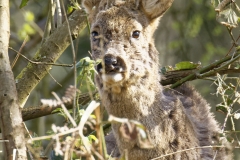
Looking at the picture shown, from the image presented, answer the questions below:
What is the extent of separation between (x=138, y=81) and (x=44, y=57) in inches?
55.4

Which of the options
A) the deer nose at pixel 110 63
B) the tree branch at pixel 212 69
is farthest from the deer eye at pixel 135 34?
the tree branch at pixel 212 69

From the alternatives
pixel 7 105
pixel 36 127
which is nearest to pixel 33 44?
pixel 36 127

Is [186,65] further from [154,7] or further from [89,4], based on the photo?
[89,4]

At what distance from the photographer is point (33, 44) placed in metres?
9.45

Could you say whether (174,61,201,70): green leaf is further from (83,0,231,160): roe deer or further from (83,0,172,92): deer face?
(83,0,172,92): deer face

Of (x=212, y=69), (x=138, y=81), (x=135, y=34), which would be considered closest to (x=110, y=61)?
(x=138, y=81)

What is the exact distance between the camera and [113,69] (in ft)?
16.1

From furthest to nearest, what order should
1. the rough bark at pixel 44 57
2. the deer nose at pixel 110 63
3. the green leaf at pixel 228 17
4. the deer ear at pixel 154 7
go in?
the rough bark at pixel 44 57, the deer ear at pixel 154 7, the green leaf at pixel 228 17, the deer nose at pixel 110 63

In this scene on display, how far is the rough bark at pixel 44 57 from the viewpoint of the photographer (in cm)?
625

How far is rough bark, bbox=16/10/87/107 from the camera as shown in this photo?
6.25 metres

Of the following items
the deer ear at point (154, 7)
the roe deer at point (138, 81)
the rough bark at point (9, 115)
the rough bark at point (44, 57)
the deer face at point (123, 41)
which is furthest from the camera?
the rough bark at point (44, 57)

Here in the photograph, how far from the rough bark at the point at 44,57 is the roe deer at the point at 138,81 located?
0.57 meters

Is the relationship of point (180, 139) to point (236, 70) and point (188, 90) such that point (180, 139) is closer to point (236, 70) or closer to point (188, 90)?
point (236, 70)

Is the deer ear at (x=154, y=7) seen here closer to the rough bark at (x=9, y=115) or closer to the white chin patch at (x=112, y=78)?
the white chin patch at (x=112, y=78)
